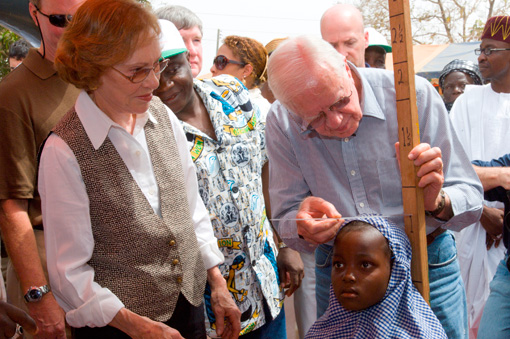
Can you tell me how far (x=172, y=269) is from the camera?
219 centimetres

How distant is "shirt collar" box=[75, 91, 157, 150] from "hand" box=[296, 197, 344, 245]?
0.83m

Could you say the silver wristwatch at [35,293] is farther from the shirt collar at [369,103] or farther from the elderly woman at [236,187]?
the shirt collar at [369,103]

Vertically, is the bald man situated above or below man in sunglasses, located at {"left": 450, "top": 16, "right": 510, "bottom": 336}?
above

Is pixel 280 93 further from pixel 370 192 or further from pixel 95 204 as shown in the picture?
pixel 95 204

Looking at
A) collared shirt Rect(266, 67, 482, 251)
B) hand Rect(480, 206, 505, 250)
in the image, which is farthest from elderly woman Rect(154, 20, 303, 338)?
hand Rect(480, 206, 505, 250)

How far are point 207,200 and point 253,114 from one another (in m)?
0.64

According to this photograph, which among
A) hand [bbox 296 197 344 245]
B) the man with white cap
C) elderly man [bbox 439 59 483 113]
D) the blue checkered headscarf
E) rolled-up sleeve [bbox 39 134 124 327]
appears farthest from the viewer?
elderly man [bbox 439 59 483 113]

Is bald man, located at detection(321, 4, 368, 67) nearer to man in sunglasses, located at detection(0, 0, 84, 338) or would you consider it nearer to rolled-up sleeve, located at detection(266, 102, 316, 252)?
rolled-up sleeve, located at detection(266, 102, 316, 252)

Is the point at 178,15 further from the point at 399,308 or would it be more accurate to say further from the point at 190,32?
the point at 399,308

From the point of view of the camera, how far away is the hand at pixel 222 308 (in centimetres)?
242

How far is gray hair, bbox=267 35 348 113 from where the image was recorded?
2.22m

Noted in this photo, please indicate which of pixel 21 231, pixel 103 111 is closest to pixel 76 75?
pixel 103 111

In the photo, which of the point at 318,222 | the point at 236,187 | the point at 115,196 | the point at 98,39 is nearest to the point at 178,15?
the point at 236,187

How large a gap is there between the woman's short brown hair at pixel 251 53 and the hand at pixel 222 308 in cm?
249
